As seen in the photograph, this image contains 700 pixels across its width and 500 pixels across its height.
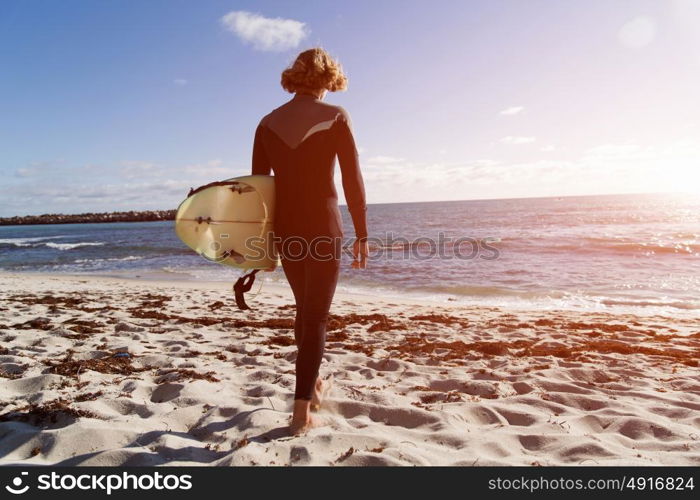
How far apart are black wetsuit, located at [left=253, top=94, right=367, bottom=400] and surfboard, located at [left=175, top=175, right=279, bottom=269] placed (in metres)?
0.12

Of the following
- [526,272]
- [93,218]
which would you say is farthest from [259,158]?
[93,218]

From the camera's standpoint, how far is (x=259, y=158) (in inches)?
103

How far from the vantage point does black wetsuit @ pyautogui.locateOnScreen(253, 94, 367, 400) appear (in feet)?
7.64

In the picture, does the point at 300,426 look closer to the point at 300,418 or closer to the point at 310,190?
the point at 300,418

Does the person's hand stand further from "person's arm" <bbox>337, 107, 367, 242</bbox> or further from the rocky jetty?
the rocky jetty

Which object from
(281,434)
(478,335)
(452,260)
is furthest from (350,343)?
(452,260)

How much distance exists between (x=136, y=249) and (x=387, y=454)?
2494 centimetres

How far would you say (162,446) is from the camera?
2324 millimetres

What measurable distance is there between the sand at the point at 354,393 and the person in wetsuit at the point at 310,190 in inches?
20.2

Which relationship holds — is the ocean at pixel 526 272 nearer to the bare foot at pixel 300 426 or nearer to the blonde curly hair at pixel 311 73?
the bare foot at pixel 300 426

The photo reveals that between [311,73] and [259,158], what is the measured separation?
0.57 metres

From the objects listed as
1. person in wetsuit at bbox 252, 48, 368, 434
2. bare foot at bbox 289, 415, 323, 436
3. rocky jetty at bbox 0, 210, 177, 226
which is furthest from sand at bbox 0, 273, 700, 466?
rocky jetty at bbox 0, 210, 177, 226
